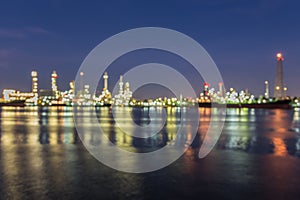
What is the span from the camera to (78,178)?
10.1 metres

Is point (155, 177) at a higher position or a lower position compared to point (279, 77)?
lower

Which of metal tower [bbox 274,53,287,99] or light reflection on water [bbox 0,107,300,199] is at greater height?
metal tower [bbox 274,53,287,99]

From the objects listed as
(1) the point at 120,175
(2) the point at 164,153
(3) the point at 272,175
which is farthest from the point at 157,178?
(2) the point at 164,153

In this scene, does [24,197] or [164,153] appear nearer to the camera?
[24,197]

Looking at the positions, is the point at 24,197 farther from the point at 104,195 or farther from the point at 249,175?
the point at 249,175

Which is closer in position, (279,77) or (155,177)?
(155,177)

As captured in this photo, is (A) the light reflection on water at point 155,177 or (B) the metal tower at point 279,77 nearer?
(A) the light reflection on water at point 155,177

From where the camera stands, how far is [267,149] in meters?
16.3

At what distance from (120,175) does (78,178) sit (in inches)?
48.9

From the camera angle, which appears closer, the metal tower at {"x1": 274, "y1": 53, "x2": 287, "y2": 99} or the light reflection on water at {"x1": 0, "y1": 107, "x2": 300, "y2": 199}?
the light reflection on water at {"x1": 0, "y1": 107, "x2": 300, "y2": 199}

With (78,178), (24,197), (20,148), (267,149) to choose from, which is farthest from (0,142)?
(267,149)

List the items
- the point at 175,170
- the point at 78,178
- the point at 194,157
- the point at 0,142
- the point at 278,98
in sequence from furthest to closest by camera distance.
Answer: the point at 278,98 → the point at 0,142 → the point at 194,157 → the point at 175,170 → the point at 78,178

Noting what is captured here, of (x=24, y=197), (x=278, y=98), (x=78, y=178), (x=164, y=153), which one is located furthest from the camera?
(x=278, y=98)

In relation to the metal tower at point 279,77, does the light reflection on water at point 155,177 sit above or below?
below
